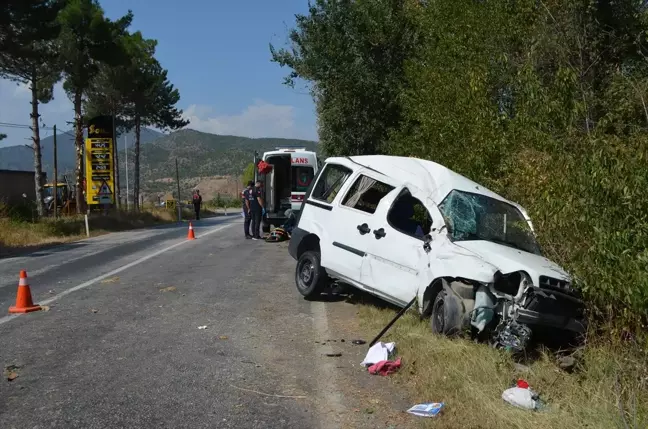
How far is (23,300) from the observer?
8.36 meters

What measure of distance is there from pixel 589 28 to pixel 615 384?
6.99 m

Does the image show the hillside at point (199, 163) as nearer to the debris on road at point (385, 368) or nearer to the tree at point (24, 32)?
the tree at point (24, 32)

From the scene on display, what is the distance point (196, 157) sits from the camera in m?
170

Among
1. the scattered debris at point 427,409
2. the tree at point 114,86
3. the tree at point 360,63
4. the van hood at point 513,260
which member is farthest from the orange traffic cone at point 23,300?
the tree at point 114,86

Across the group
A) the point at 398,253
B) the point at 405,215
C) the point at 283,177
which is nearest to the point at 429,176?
the point at 405,215

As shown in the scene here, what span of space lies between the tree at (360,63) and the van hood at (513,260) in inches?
367

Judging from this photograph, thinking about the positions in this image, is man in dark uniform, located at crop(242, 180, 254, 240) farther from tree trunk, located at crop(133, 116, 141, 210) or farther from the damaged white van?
tree trunk, located at crop(133, 116, 141, 210)

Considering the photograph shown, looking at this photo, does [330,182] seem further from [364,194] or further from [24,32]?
[24,32]

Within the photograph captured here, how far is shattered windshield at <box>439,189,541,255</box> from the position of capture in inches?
267

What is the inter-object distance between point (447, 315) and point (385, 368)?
33.2 inches

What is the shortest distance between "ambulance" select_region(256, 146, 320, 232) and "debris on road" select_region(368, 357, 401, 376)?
45.4 ft

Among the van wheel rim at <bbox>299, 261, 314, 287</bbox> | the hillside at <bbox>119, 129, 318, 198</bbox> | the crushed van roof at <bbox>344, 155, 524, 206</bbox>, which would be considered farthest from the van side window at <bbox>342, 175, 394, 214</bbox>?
the hillside at <bbox>119, 129, 318, 198</bbox>

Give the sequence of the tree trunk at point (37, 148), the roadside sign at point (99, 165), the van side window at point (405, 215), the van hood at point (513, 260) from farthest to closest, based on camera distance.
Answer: the roadside sign at point (99, 165) < the tree trunk at point (37, 148) < the van side window at point (405, 215) < the van hood at point (513, 260)

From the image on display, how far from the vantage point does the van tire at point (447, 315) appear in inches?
239
